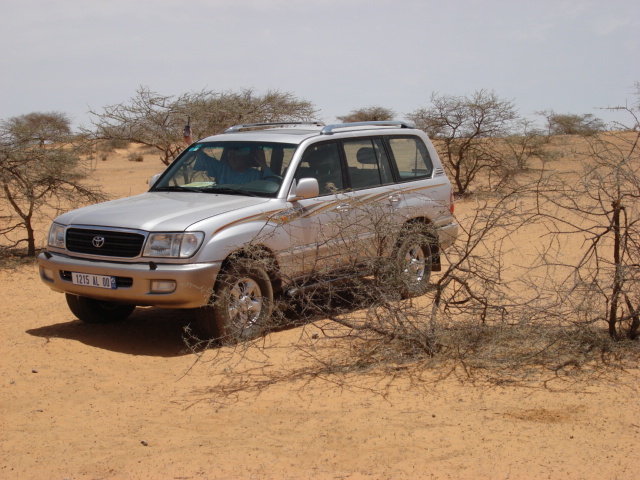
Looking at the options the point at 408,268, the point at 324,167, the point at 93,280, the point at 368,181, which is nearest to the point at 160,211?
the point at 93,280

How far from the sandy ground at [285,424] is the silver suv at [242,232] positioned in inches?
23.5

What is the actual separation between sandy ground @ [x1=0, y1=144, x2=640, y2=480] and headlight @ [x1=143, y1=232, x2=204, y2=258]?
890 mm

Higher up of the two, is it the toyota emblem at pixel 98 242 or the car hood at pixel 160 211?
the car hood at pixel 160 211

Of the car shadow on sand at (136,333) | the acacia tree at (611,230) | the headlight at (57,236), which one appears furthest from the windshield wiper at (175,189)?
the acacia tree at (611,230)

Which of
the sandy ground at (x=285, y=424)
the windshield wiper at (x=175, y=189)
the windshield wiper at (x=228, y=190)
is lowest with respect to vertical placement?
the sandy ground at (x=285, y=424)

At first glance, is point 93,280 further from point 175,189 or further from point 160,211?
point 175,189

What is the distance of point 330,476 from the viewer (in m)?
3.96

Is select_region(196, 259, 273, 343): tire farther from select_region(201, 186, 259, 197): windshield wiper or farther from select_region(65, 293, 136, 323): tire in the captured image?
select_region(65, 293, 136, 323): tire

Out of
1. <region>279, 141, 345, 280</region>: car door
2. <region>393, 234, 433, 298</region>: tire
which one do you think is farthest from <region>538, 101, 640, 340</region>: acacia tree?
<region>279, 141, 345, 280</region>: car door

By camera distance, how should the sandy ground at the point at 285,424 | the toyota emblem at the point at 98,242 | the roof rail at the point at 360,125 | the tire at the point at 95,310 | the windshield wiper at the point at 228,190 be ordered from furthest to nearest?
1. the roof rail at the point at 360,125
2. the tire at the point at 95,310
3. the windshield wiper at the point at 228,190
4. the toyota emblem at the point at 98,242
5. the sandy ground at the point at 285,424

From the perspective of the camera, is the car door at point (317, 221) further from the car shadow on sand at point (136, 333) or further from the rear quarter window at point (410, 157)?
the car shadow on sand at point (136, 333)

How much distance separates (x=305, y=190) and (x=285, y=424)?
106 inches

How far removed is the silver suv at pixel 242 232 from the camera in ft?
20.2

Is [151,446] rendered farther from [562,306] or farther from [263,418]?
[562,306]
